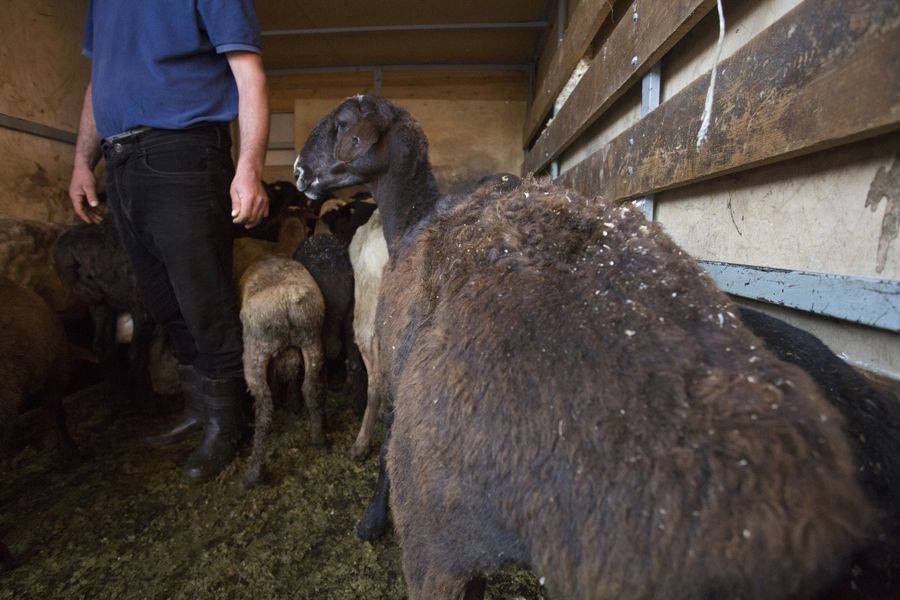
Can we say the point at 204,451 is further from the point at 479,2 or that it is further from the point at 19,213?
the point at 479,2

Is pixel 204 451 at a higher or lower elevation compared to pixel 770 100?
lower

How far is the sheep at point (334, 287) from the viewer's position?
341cm

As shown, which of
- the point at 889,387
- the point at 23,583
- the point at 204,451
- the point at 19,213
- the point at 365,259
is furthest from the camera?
the point at 19,213

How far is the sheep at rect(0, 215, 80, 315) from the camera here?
10.6 feet

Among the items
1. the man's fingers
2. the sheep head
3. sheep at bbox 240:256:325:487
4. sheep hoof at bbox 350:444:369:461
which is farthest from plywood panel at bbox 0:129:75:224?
sheep hoof at bbox 350:444:369:461

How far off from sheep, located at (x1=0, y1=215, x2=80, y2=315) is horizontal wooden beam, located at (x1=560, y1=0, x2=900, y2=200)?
169 inches

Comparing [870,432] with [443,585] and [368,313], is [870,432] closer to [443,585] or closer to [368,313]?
[443,585]

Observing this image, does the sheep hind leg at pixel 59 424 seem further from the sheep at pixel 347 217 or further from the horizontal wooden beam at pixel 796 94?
the horizontal wooden beam at pixel 796 94

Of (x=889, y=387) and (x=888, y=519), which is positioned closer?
(x=888, y=519)

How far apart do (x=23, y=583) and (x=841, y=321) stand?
10.5 ft

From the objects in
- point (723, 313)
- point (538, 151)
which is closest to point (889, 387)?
point (723, 313)

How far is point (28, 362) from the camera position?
2.41 metres

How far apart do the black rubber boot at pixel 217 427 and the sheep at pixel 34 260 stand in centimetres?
182

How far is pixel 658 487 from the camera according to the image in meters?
0.63
